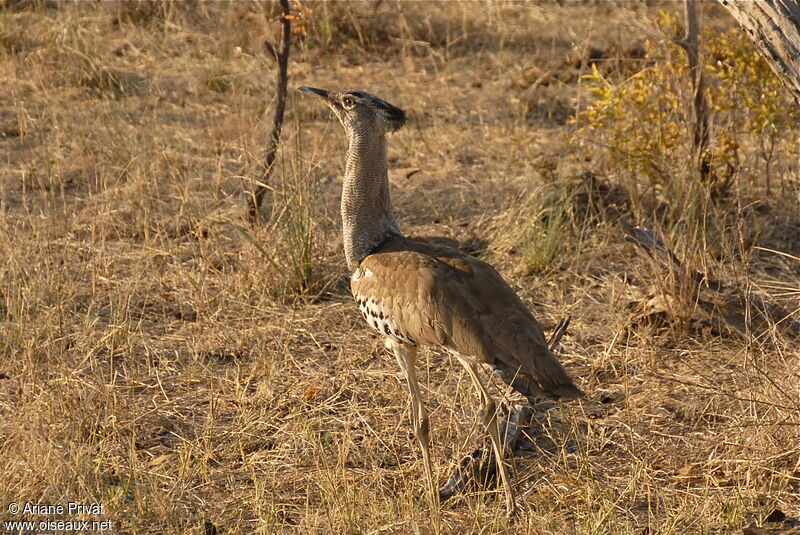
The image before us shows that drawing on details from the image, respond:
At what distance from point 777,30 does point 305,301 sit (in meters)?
2.96

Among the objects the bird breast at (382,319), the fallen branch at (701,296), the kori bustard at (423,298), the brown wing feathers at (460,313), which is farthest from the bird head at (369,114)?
the fallen branch at (701,296)

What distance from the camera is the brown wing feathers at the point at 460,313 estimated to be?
136 inches

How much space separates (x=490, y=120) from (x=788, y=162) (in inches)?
88.8

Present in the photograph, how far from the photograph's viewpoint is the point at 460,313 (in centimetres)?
353

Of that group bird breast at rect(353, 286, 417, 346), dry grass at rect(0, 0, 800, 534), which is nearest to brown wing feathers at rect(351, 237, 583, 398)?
bird breast at rect(353, 286, 417, 346)

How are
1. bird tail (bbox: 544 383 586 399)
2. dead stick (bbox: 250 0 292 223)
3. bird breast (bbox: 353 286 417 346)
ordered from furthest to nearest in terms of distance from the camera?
dead stick (bbox: 250 0 292 223) < bird breast (bbox: 353 286 417 346) < bird tail (bbox: 544 383 586 399)

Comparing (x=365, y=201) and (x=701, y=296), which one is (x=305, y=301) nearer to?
(x=365, y=201)

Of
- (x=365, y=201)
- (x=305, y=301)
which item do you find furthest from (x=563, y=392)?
(x=305, y=301)

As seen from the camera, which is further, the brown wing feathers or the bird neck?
the bird neck

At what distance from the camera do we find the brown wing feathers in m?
3.45

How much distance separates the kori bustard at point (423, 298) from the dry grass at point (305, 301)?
42cm

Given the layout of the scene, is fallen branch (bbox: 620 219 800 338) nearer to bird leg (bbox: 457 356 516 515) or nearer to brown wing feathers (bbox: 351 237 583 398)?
brown wing feathers (bbox: 351 237 583 398)

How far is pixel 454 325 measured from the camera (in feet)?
11.6

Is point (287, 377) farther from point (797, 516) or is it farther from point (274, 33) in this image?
point (274, 33)
